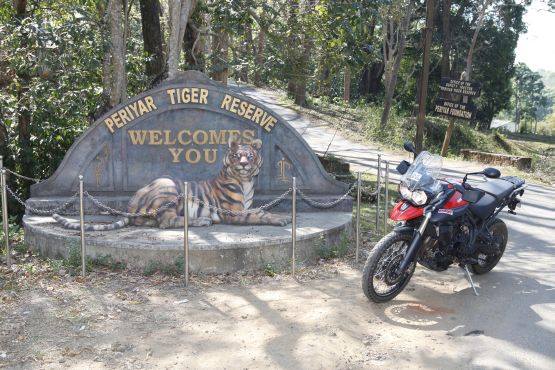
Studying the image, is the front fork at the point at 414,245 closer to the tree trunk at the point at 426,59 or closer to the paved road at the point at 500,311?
the paved road at the point at 500,311

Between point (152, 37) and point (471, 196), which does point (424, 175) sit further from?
point (152, 37)

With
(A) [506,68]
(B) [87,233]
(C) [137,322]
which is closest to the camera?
(C) [137,322]

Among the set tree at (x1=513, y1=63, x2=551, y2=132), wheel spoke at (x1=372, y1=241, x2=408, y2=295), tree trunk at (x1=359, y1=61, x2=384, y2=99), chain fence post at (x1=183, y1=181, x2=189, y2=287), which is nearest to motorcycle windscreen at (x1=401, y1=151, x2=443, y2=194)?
wheel spoke at (x1=372, y1=241, x2=408, y2=295)

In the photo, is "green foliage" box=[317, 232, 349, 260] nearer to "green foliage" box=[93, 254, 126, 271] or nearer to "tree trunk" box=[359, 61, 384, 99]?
"green foliage" box=[93, 254, 126, 271]

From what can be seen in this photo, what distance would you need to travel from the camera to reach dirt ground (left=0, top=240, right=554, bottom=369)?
4863 millimetres

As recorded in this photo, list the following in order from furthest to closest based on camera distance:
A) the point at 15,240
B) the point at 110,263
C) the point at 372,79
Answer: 1. the point at 372,79
2. the point at 15,240
3. the point at 110,263

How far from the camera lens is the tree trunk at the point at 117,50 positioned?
10102 mm

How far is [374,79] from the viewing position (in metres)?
37.4

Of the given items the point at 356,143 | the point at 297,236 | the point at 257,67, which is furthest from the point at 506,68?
the point at 297,236

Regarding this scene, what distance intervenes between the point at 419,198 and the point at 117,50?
660 cm

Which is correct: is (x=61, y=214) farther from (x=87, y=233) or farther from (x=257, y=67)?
(x=257, y=67)

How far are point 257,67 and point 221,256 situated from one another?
6.65m

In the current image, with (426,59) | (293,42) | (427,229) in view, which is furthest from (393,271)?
(293,42)

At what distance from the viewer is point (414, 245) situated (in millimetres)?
5934
